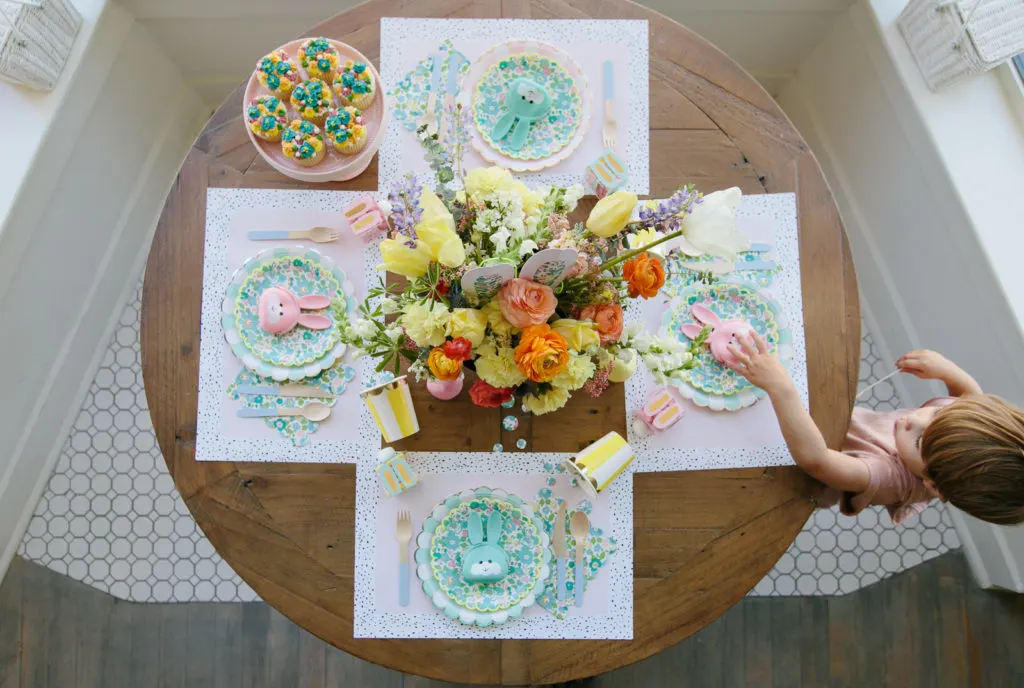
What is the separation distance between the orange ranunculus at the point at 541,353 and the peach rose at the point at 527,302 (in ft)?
0.05

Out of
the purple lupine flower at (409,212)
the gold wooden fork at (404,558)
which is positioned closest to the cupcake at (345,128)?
the purple lupine flower at (409,212)

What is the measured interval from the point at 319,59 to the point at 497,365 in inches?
28.8

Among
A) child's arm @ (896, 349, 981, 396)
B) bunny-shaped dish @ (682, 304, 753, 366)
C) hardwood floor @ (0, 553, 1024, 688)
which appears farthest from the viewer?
hardwood floor @ (0, 553, 1024, 688)

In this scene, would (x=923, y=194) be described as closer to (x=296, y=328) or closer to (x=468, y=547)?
(x=468, y=547)

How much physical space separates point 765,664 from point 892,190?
55.6 inches

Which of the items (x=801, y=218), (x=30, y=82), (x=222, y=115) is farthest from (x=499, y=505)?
(x=30, y=82)

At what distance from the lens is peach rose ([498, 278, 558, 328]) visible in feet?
3.17

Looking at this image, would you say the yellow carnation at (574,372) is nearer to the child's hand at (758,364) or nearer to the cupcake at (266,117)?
the child's hand at (758,364)

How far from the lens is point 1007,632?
2.25 metres

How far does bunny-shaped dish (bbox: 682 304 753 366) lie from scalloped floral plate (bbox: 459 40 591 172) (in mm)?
414

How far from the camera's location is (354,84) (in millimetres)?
1396

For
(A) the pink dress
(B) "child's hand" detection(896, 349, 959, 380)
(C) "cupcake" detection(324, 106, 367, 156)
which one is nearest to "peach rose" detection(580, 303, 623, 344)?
(C) "cupcake" detection(324, 106, 367, 156)

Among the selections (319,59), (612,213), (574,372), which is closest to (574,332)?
(574,372)

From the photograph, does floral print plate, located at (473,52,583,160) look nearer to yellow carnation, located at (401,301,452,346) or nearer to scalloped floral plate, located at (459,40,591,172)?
scalloped floral plate, located at (459,40,591,172)
